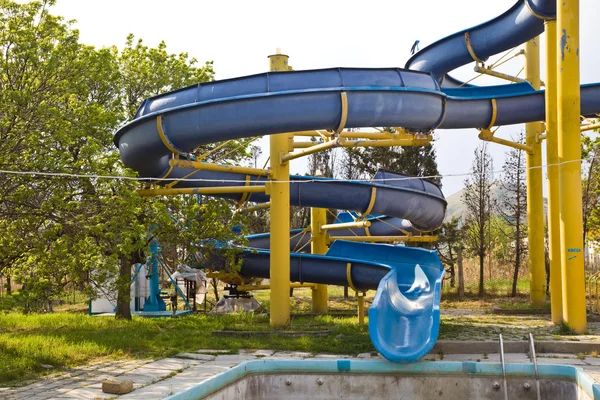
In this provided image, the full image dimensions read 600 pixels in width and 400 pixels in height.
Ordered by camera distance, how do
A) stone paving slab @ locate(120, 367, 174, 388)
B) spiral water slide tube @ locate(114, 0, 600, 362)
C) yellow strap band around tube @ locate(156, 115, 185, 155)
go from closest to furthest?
stone paving slab @ locate(120, 367, 174, 388) < spiral water slide tube @ locate(114, 0, 600, 362) < yellow strap band around tube @ locate(156, 115, 185, 155)

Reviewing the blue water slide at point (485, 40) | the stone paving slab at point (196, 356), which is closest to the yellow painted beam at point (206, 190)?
the stone paving slab at point (196, 356)

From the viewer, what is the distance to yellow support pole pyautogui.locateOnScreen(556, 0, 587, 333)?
1329cm

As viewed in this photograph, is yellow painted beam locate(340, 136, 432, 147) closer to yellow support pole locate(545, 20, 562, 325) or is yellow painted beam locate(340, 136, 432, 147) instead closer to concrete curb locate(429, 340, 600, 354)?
yellow support pole locate(545, 20, 562, 325)

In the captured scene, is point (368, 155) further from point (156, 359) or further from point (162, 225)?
point (156, 359)

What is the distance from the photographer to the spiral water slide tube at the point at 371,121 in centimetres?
1248

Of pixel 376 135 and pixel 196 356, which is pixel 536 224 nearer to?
pixel 376 135

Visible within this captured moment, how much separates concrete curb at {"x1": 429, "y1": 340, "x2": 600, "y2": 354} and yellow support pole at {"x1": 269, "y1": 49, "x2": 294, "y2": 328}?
468 cm

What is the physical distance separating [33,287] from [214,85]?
4777 millimetres

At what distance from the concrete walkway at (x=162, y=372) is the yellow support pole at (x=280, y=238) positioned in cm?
327

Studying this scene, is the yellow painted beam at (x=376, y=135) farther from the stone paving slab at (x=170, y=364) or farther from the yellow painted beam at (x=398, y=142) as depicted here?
the stone paving slab at (x=170, y=364)

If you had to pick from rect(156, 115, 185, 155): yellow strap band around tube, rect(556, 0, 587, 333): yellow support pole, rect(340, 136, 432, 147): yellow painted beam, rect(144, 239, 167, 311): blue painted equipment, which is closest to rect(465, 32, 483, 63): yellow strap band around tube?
rect(556, 0, 587, 333): yellow support pole

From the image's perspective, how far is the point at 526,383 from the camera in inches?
365

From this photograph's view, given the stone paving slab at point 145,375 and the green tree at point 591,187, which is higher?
the green tree at point 591,187

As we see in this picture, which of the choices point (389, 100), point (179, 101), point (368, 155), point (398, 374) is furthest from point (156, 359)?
point (368, 155)
